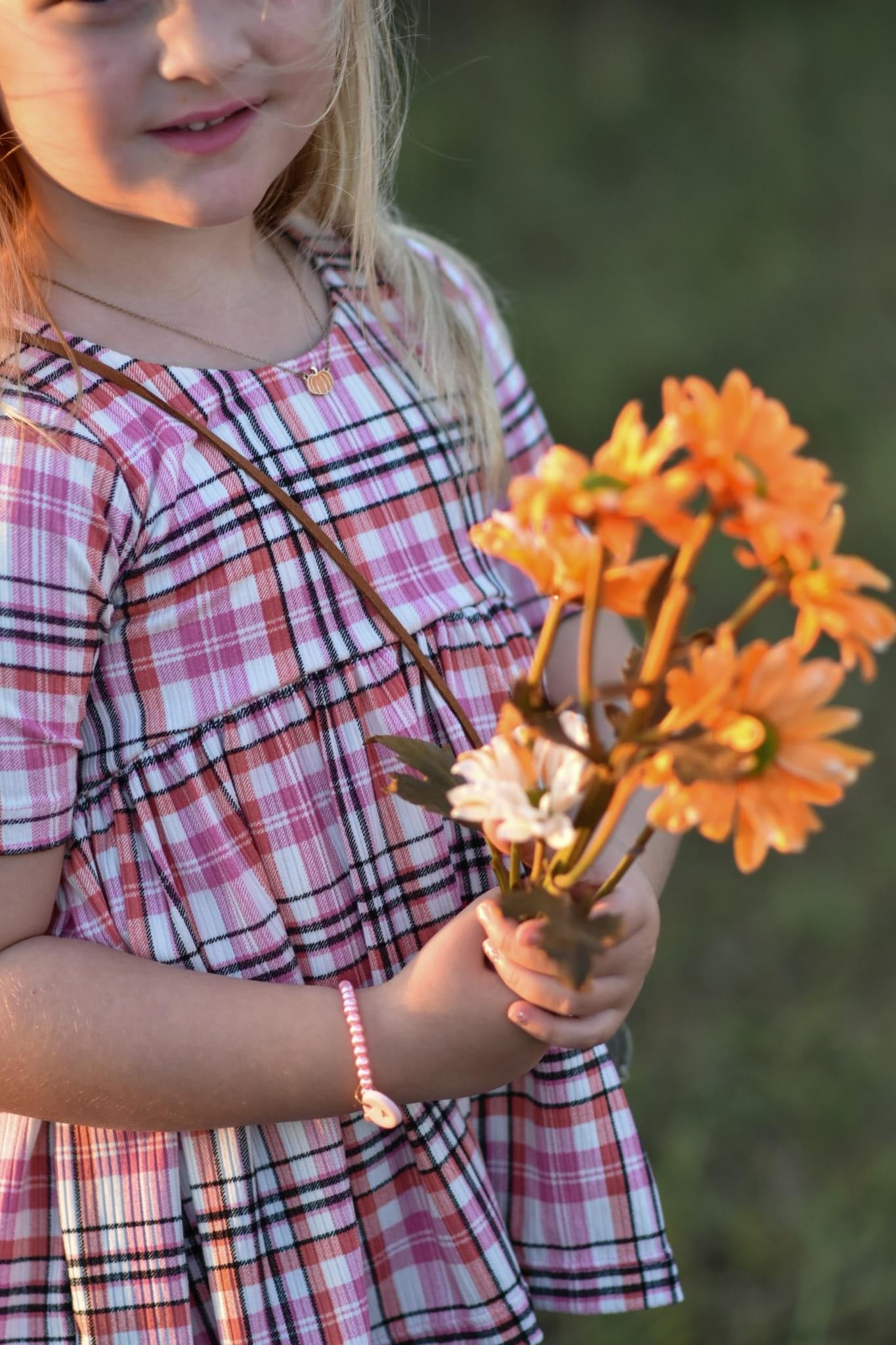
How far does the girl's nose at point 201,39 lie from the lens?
0.86 meters

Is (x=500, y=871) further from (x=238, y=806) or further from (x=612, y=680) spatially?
(x=612, y=680)

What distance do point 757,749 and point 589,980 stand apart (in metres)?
0.26

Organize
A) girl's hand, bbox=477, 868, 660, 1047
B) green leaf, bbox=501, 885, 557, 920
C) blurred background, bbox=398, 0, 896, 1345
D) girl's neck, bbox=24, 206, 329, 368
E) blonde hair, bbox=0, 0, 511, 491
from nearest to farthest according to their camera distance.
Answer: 1. green leaf, bbox=501, 885, 557, 920
2. girl's hand, bbox=477, 868, 660, 1047
3. girl's neck, bbox=24, 206, 329, 368
4. blonde hair, bbox=0, 0, 511, 491
5. blurred background, bbox=398, 0, 896, 1345

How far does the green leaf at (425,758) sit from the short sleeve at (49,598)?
252 millimetres

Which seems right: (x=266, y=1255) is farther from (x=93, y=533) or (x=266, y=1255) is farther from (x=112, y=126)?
(x=112, y=126)

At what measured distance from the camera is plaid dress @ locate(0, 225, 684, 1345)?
3.00ft

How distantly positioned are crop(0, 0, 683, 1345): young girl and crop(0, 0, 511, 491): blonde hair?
16 millimetres

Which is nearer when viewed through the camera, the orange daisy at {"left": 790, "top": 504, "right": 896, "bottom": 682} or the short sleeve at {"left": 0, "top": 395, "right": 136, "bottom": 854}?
the orange daisy at {"left": 790, "top": 504, "right": 896, "bottom": 682}

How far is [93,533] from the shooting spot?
899mm

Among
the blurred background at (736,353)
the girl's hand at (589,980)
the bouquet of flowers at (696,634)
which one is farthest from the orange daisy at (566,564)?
the blurred background at (736,353)

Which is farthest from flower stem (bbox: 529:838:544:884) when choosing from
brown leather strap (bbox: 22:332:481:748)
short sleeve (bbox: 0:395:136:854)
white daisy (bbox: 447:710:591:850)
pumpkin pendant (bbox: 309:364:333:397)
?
pumpkin pendant (bbox: 309:364:333:397)

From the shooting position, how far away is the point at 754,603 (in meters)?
0.60

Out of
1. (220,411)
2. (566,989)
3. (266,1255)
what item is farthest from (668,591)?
(266,1255)

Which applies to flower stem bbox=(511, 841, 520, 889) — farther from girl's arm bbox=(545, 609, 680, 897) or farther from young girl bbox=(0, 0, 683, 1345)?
girl's arm bbox=(545, 609, 680, 897)
